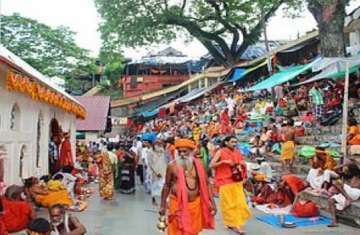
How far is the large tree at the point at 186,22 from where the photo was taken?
1179 inches

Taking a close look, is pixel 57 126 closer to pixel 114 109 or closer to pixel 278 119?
pixel 278 119

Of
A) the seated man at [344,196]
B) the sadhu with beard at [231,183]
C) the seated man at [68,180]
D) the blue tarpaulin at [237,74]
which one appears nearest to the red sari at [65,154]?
the seated man at [68,180]

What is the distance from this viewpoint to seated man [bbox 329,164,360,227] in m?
9.57

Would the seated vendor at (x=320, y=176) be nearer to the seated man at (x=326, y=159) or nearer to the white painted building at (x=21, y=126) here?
the seated man at (x=326, y=159)

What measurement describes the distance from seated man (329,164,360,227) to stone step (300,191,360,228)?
12cm

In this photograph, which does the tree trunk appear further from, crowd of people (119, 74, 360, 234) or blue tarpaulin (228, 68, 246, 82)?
blue tarpaulin (228, 68, 246, 82)

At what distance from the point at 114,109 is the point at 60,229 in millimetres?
41431

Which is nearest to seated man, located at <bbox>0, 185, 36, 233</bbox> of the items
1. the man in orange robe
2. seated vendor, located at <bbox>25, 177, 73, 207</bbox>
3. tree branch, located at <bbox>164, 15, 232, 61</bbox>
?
seated vendor, located at <bbox>25, 177, 73, 207</bbox>

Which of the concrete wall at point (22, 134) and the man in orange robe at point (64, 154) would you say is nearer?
the concrete wall at point (22, 134)

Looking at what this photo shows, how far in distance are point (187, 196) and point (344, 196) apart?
3706mm

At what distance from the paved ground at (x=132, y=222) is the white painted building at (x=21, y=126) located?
1503 mm

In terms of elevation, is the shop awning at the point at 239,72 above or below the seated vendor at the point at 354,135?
above

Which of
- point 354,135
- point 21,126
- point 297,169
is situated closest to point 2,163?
point 21,126

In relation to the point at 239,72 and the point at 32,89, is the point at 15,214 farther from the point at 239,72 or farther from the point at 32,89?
the point at 239,72
